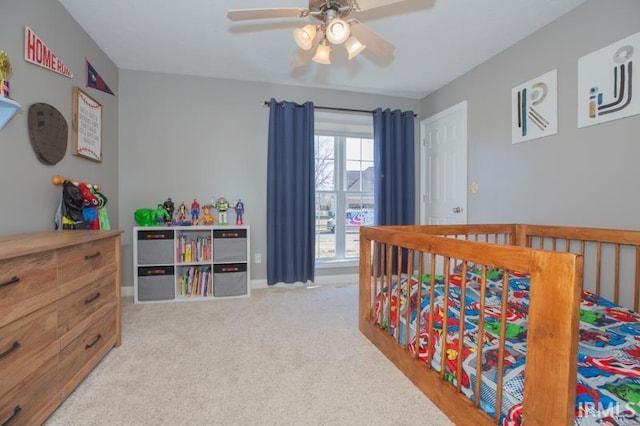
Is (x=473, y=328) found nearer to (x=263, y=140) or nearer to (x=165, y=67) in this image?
(x=263, y=140)

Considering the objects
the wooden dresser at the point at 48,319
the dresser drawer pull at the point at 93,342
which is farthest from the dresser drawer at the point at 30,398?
the dresser drawer pull at the point at 93,342

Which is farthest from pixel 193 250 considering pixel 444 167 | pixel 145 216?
pixel 444 167

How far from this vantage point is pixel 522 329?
4.49 ft

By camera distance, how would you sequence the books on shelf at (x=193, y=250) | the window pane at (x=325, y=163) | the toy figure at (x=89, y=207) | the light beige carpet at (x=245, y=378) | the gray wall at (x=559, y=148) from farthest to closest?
the window pane at (x=325, y=163) < the books on shelf at (x=193, y=250) < the toy figure at (x=89, y=207) < the gray wall at (x=559, y=148) < the light beige carpet at (x=245, y=378)

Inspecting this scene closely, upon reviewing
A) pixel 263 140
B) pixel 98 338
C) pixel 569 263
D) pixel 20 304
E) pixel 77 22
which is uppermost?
pixel 77 22

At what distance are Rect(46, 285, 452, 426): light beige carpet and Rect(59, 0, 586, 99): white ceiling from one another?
2.12m

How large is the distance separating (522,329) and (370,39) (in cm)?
169

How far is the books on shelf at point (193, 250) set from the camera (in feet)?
9.32

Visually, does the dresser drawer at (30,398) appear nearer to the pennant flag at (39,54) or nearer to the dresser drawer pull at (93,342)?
the dresser drawer pull at (93,342)

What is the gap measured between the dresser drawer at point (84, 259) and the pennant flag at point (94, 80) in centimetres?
151

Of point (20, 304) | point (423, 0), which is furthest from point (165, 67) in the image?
point (20, 304)

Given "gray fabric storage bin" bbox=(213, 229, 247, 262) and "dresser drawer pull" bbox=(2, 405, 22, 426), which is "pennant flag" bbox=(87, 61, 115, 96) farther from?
"dresser drawer pull" bbox=(2, 405, 22, 426)

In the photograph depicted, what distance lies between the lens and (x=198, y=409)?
52.2 inches

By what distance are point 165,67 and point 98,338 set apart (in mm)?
2500
